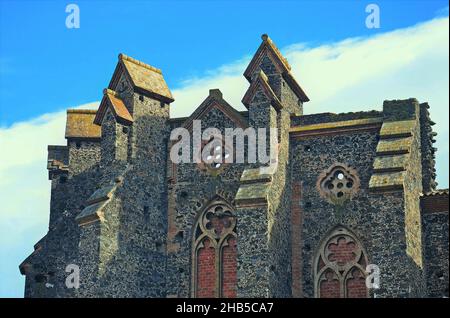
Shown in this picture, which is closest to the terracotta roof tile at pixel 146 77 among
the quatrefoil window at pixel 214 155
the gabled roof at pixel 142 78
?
the gabled roof at pixel 142 78

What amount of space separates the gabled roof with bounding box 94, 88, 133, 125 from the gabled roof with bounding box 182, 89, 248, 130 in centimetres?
225

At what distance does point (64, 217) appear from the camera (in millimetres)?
42594

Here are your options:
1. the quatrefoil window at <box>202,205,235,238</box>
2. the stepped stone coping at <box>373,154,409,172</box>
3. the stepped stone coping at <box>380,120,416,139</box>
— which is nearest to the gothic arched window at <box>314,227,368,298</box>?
the stepped stone coping at <box>373,154,409,172</box>

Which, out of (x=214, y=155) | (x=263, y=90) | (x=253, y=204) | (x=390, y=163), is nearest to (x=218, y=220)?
(x=214, y=155)

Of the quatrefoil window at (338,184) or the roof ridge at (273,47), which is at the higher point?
the roof ridge at (273,47)

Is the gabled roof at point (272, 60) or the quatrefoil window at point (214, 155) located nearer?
the quatrefoil window at point (214, 155)

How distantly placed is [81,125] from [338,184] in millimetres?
10791

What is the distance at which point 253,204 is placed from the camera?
Answer: 37.0 metres

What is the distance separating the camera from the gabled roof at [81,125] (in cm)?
4362

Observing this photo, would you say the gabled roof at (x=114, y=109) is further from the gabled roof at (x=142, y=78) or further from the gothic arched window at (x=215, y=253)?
the gothic arched window at (x=215, y=253)

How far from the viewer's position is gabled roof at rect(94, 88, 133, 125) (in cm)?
4022

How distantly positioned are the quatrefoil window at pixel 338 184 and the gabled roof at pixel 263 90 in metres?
2.88

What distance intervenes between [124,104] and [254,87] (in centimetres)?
511

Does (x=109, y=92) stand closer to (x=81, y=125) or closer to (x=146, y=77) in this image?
(x=146, y=77)
